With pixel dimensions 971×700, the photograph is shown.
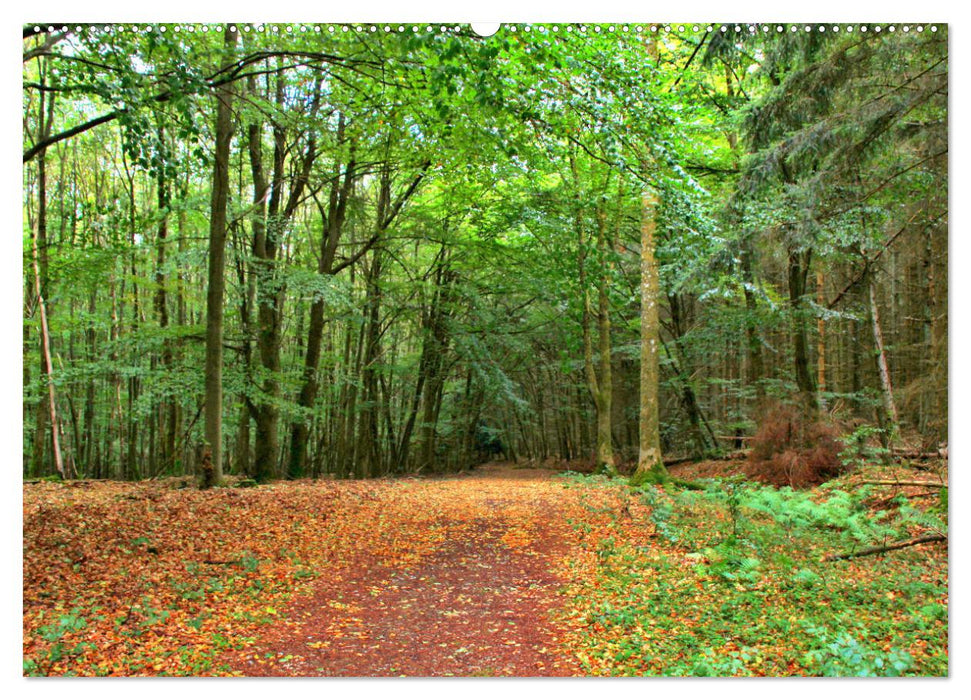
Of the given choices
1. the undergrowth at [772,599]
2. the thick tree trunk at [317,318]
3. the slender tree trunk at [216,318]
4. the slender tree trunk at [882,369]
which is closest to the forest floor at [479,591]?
the undergrowth at [772,599]

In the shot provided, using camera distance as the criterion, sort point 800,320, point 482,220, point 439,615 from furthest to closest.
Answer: point 482,220, point 800,320, point 439,615

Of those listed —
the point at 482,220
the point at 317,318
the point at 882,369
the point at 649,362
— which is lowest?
the point at 882,369

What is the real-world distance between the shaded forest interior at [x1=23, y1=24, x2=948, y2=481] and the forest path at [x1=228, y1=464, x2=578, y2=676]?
2.59 meters

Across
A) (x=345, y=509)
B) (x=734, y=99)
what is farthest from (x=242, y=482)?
(x=734, y=99)

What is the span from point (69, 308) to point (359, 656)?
6936 millimetres

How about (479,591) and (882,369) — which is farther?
(882,369)

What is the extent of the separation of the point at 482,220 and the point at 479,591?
9832 mm

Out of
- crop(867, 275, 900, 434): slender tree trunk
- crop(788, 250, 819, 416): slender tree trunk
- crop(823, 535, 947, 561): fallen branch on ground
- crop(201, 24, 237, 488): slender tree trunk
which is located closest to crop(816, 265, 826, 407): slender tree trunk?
crop(788, 250, 819, 416): slender tree trunk

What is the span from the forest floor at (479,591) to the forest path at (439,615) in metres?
0.02

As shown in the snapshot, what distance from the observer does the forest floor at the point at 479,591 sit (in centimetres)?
273

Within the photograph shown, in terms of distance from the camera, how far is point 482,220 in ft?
42.1

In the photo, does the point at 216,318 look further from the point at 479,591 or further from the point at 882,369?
the point at 882,369

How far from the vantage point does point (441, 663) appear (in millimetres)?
2775

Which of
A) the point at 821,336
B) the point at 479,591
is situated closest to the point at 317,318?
the point at 479,591
